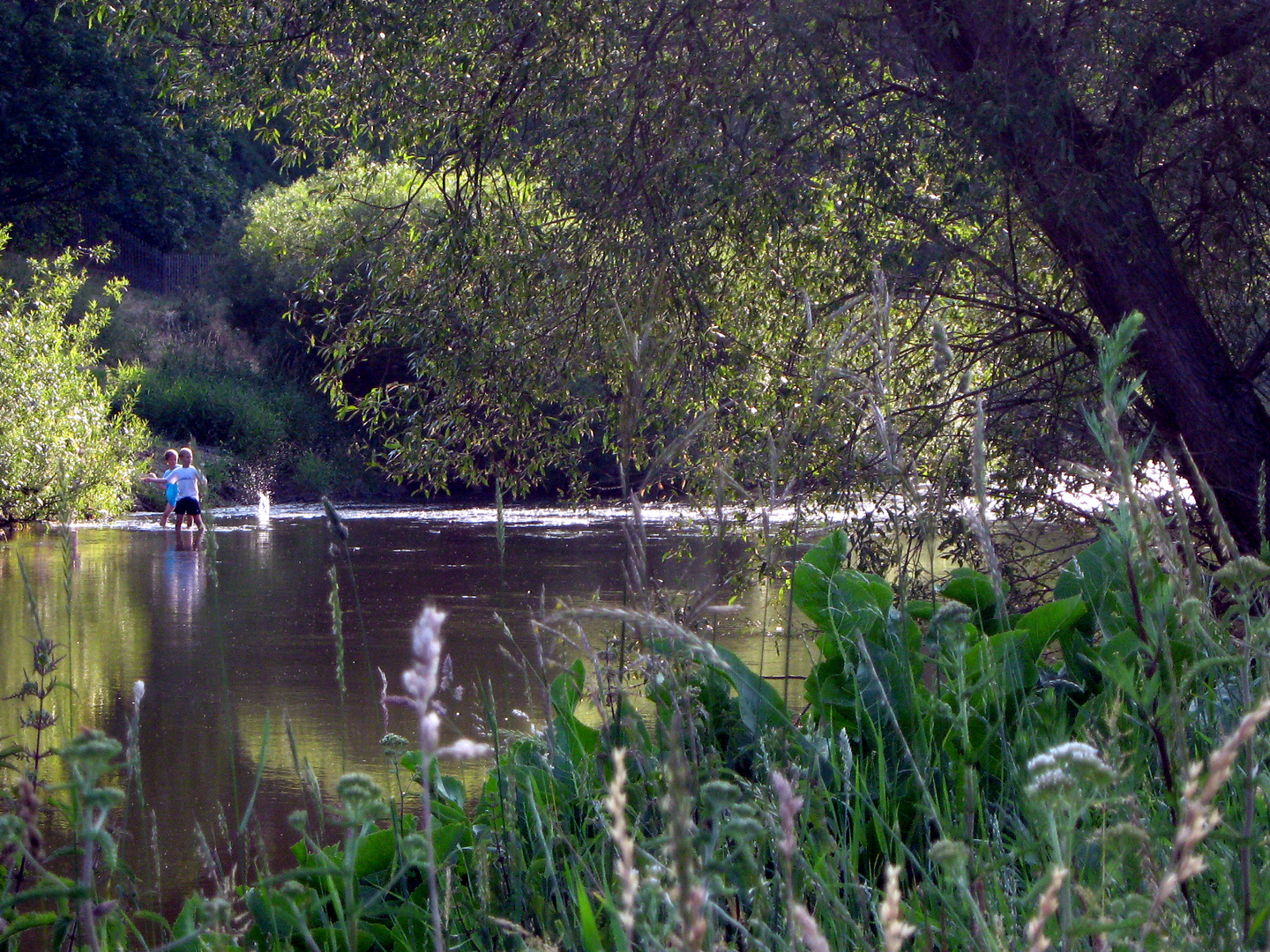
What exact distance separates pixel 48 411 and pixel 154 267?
86.8 feet

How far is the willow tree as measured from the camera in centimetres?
607

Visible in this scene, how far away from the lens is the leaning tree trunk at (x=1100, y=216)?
593cm

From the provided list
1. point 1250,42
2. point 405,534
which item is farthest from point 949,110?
point 405,534

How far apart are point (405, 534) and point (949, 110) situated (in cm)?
1580

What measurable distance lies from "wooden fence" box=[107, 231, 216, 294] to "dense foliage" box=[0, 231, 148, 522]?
2311 centimetres

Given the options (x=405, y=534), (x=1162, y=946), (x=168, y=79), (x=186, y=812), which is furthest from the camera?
(x=405, y=534)

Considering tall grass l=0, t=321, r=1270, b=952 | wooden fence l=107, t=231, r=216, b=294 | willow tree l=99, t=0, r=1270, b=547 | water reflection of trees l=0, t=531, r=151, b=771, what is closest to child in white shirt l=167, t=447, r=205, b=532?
water reflection of trees l=0, t=531, r=151, b=771

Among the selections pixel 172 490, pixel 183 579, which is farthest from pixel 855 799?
pixel 172 490

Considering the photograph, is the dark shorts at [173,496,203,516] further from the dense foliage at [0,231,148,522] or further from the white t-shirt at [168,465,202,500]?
the dense foliage at [0,231,148,522]

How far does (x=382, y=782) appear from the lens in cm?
602

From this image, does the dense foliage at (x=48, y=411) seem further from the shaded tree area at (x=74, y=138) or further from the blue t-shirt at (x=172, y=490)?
the shaded tree area at (x=74, y=138)

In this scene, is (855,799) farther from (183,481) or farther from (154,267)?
(154,267)

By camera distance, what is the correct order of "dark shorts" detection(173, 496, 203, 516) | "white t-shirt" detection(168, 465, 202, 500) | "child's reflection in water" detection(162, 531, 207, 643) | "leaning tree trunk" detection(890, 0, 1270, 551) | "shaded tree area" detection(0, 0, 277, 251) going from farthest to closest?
"shaded tree area" detection(0, 0, 277, 251), "dark shorts" detection(173, 496, 203, 516), "white t-shirt" detection(168, 465, 202, 500), "child's reflection in water" detection(162, 531, 207, 643), "leaning tree trunk" detection(890, 0, 1270, 551)

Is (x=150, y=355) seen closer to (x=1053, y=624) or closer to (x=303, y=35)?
(x=303, y=35)
